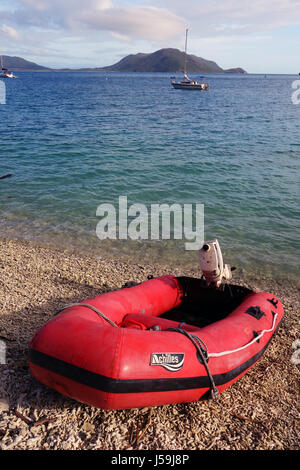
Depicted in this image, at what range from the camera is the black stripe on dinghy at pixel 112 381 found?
3279mm

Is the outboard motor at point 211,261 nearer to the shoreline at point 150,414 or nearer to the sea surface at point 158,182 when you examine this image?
the shoreline at point 150,414

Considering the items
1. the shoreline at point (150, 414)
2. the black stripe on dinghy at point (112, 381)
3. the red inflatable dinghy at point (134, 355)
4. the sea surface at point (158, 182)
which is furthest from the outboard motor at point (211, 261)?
the sea surface at point (158, 182)

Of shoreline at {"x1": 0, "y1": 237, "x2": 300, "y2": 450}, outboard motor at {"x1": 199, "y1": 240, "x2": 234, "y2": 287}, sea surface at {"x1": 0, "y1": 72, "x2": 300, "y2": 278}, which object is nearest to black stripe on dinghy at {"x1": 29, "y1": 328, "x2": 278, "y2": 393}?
shoreline at {"x1": 0, "y1": 237, "x2": 300, "y2": 450}

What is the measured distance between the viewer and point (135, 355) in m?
3.43

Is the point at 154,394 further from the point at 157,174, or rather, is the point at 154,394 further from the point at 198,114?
the point at 198,114

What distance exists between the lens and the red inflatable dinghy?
3.34 m

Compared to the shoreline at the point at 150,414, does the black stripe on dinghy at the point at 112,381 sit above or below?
above

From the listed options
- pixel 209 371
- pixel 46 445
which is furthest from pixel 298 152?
pixel 46 445

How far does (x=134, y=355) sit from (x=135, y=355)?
0.01 metres

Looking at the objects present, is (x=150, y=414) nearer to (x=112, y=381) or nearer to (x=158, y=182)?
(x=112, y=381)

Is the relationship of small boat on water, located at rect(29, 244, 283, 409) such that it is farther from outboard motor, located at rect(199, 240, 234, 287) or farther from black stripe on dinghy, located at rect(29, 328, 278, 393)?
outboard motor, located at rect(199, 240, 234, 287)

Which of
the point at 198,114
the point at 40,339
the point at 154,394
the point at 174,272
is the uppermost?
the point at 198,114

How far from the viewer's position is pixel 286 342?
5.27 metres

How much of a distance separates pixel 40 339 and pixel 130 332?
92cm
